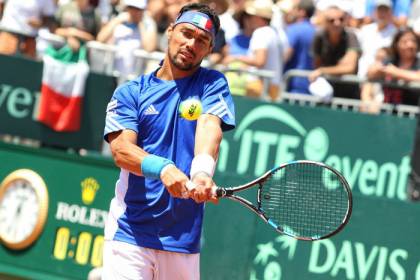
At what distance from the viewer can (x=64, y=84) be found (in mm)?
11422

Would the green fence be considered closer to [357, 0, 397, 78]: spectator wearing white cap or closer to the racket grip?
[357, 0, 397, 78]: spectator wearing white cap

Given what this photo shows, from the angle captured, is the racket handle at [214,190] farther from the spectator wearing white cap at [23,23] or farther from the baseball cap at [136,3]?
the spectator wearing white cap at [23,23]

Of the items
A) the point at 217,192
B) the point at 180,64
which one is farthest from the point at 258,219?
the point at 217,192

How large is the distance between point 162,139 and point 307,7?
642 centimetres

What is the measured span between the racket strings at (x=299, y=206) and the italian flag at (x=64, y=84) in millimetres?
5760

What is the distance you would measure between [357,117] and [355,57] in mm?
880

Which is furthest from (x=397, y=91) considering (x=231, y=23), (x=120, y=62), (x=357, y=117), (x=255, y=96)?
(x=120, y=62)

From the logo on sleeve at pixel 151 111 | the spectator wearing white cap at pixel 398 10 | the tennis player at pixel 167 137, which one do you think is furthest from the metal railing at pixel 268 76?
the logo on sleeve at pixel 151 111

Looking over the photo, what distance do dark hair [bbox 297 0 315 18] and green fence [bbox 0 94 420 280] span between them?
1.66 meters

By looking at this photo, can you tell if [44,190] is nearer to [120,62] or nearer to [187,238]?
[120,62]

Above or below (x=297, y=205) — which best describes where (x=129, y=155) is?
above

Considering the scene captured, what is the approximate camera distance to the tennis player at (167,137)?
5434 mm

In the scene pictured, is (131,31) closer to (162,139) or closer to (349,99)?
(349,99)

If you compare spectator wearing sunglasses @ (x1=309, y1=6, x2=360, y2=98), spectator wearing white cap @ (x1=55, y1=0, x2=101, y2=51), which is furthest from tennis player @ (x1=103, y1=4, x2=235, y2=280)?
spectator wearing white cap @ (x1=55, y1=0, x2=101, y2=51)
